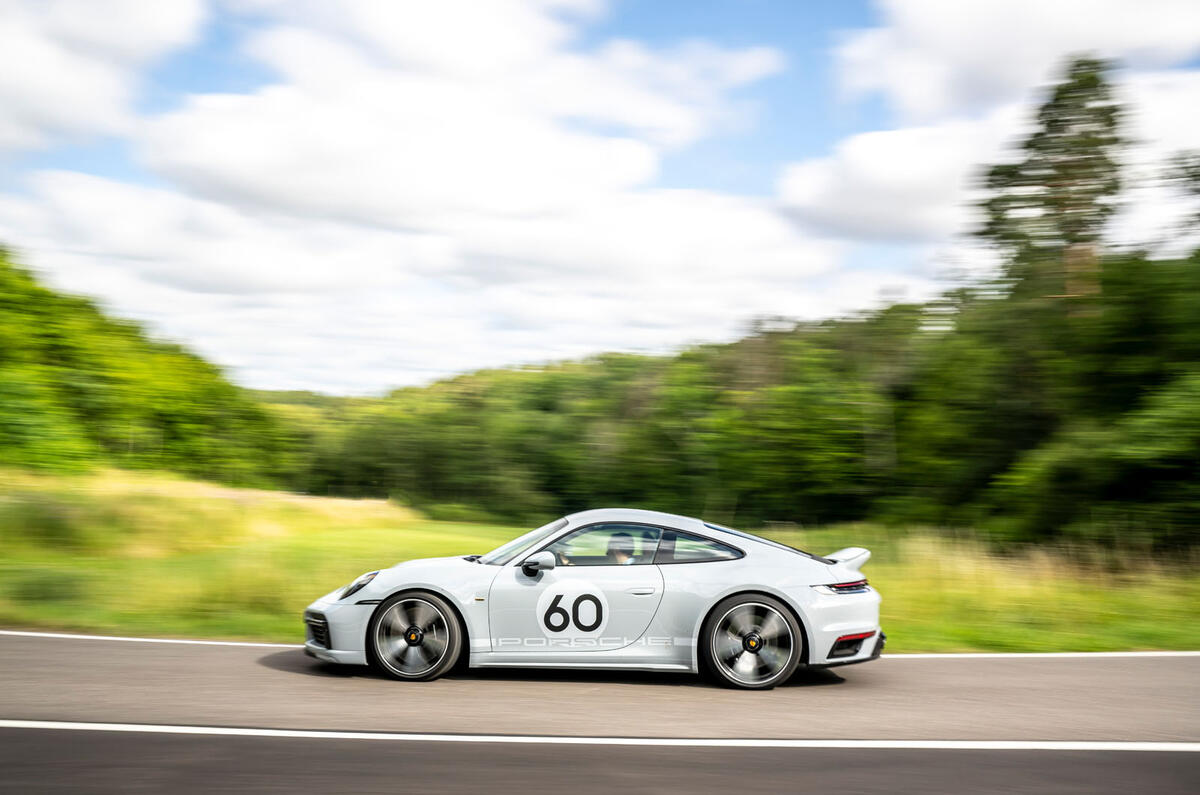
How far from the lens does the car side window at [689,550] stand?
7285 mm

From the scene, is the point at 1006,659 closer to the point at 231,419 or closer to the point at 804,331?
the point at 804,331

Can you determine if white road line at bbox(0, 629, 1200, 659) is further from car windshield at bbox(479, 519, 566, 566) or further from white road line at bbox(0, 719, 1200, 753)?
white road line at bbox(0, 719, 1200, 753)

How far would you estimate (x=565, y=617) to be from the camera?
7.02 meters

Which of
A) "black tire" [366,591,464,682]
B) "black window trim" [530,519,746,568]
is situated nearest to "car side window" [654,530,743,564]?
"black window trim" [530,519,746,568]

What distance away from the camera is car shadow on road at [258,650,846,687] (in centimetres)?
716

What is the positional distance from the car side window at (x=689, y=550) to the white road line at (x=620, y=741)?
1.84 meters

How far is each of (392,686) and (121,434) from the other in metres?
59.2

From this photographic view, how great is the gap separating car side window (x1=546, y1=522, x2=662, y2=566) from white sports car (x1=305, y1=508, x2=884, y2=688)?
3.2 inches

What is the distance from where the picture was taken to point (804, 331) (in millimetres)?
48000

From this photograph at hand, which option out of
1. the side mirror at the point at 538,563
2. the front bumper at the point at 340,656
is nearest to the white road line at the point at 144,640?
the front bumper at the point at 340,656

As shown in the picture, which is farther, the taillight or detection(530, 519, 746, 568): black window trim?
detection(530, 519, 746, 568): black window trim

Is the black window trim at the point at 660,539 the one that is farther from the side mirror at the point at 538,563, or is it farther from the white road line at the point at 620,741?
the white road line at the point at 620,741

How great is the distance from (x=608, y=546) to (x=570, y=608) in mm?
552

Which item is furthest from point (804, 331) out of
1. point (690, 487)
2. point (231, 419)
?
point (231, 419)
